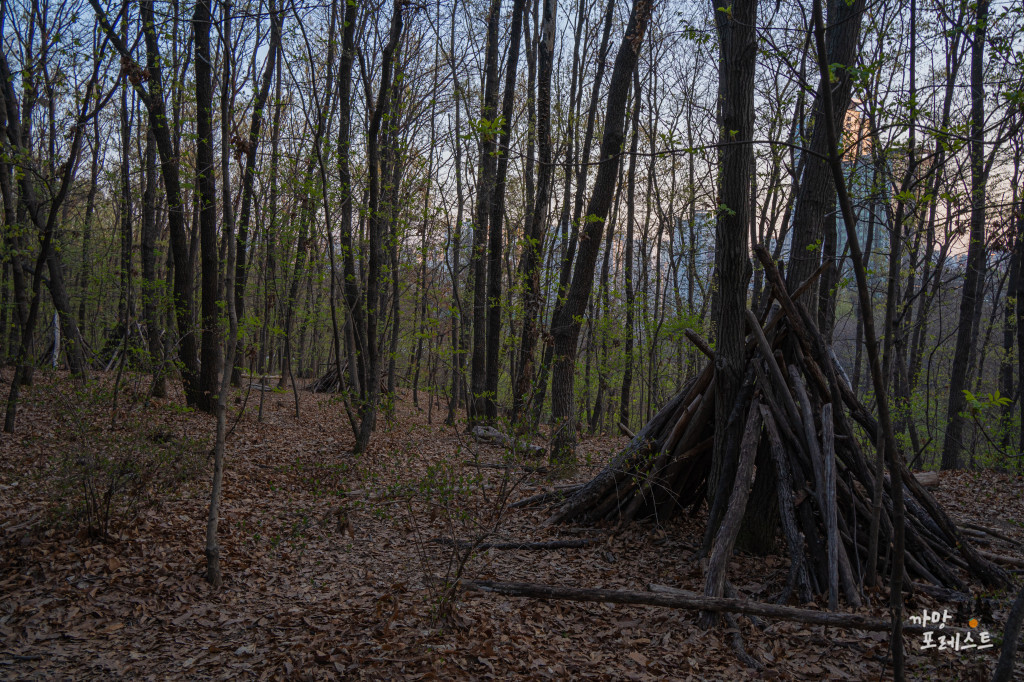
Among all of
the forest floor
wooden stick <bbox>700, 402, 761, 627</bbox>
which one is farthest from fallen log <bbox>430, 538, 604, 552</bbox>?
wooden stick <bbox>700, 402, 761, 627</bbox>

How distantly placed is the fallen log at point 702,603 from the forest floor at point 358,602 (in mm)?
157

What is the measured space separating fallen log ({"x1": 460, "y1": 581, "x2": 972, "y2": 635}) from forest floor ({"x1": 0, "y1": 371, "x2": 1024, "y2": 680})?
6.2 inches

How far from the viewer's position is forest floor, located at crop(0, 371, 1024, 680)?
361 cm

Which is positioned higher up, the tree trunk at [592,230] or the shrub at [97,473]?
the tree trunk at [592,230]

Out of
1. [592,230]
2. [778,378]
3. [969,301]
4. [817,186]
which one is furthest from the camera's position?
[969,301]

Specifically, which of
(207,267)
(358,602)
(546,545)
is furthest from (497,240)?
(358,602)

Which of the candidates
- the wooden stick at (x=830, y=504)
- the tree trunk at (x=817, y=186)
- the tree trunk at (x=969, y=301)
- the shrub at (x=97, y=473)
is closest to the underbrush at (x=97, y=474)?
the shrub at (x=97, y=473)

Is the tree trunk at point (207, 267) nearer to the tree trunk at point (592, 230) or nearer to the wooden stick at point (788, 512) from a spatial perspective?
the tree trunk at point (592, 230)

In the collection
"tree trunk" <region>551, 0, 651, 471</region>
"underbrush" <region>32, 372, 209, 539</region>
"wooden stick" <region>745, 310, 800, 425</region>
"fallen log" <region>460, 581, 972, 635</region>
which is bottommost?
"fallen log" <region>460, 581, 972, 635</region>

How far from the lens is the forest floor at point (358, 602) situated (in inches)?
142

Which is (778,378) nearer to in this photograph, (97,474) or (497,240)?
(97,474)

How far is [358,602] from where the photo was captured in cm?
445

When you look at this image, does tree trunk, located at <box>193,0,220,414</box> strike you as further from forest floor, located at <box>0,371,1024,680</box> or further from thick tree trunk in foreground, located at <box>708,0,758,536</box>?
thick tree trunk in foreground, located at <box>708,0,758,536</box>

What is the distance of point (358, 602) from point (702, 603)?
2581mm
